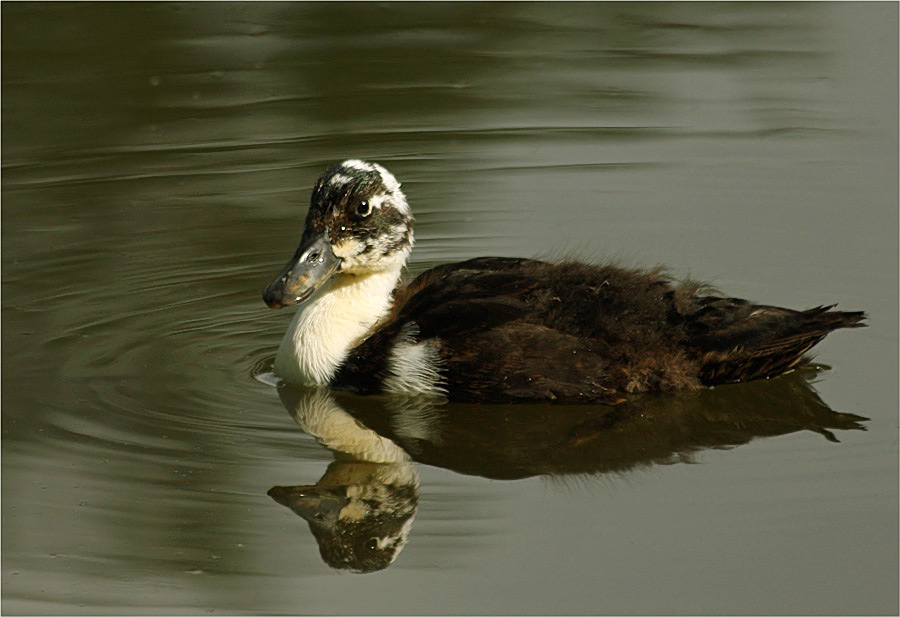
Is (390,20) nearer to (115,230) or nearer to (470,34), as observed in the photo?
(470,34)

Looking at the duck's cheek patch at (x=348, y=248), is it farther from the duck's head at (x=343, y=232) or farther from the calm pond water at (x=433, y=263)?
the calm pond water at (x=433, y=263)

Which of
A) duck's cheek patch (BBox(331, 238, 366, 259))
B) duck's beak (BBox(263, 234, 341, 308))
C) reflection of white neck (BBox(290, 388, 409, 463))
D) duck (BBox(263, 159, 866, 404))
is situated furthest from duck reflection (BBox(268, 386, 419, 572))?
duck's cheek patch (BBox(331, 238, 366, 259))

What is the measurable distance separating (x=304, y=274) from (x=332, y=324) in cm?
31

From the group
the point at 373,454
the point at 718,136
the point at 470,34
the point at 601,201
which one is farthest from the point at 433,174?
the point at 373,454

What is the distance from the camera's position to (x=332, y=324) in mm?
8070

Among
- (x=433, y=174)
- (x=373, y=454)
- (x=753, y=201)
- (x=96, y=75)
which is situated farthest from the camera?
(x=96, y=75)

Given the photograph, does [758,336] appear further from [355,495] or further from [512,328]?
[355,495]

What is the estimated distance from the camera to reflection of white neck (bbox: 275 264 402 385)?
26.3 ft

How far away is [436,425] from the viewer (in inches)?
296

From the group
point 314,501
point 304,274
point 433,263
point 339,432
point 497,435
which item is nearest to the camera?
point 314,501

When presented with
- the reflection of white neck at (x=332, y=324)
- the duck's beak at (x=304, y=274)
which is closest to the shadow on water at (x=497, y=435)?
the reflection of white neck at (x=332, y=324)

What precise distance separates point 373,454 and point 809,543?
2155 millimetres

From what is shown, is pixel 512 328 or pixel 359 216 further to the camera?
pixel 359 216

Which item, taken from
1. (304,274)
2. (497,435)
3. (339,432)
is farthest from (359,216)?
(497,435)
